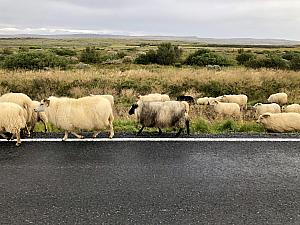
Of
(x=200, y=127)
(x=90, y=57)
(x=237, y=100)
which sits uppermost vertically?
(x=200, y=127)

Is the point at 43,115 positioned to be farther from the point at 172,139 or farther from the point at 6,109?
the point at 172,139

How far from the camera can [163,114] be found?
339 inches

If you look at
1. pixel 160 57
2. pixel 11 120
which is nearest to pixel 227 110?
pixel 11 120

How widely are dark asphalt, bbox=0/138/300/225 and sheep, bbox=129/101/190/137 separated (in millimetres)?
1364

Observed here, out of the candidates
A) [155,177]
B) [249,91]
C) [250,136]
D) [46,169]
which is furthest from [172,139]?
[249,91]

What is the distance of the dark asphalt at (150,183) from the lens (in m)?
4.34

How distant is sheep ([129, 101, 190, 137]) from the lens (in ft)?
28.2

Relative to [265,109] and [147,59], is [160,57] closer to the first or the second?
[147,59]

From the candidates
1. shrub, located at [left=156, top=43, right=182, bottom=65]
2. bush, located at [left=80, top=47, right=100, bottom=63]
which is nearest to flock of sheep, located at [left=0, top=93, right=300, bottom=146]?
shrub, located at [left=156, top=43, right=182, bottom=65]

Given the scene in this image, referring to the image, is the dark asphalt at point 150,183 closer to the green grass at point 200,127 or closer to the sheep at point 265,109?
the green grass at point 200,127

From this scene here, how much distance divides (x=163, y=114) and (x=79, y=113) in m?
1.80

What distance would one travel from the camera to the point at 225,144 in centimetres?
716

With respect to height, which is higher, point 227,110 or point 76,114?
point 76,114

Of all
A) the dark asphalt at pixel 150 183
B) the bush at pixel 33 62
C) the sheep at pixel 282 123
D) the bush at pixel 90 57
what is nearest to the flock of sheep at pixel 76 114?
the dark asphalt at pixel 150 183
